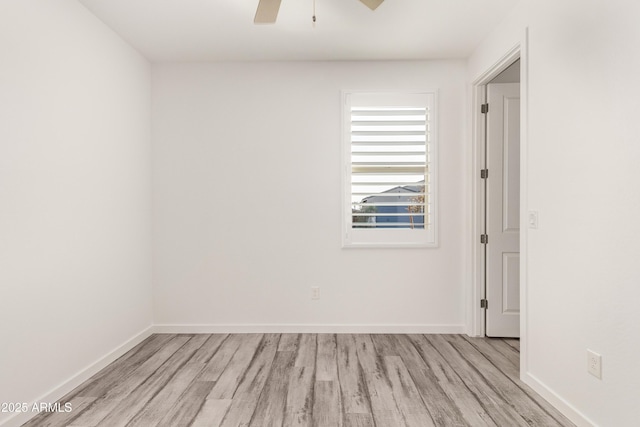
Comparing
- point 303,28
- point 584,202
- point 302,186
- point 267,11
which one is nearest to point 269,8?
point 267,11

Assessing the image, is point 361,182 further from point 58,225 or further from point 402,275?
point 58,225

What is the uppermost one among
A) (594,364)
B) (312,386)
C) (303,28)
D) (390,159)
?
(303,28)

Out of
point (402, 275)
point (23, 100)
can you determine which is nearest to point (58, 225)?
point (23, 100)

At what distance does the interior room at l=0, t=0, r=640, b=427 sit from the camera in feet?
6.84

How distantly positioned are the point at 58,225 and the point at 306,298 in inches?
85.8

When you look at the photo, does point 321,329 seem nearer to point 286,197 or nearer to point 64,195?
point 286,197

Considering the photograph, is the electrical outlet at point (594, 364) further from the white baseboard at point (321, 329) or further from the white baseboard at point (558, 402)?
the white baseboard at point (321, 329)

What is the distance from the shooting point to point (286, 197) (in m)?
3.85

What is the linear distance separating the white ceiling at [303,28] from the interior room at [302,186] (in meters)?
0.02

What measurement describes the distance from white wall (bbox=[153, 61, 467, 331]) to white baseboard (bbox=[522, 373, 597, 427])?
47.8 inches

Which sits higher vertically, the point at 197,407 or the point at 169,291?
the point at 169,291

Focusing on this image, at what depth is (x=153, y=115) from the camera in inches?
152

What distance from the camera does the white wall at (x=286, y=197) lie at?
384 centimetres

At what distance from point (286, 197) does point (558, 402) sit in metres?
2.65
